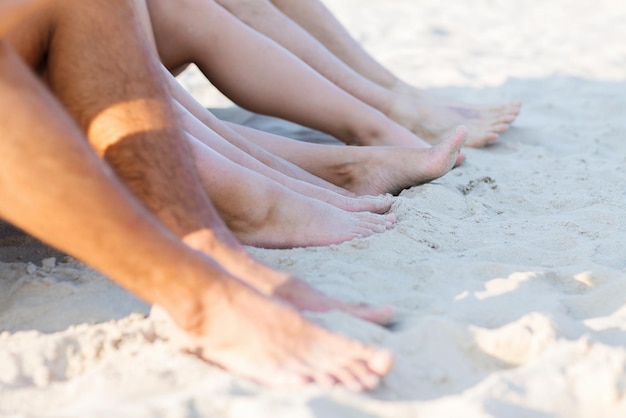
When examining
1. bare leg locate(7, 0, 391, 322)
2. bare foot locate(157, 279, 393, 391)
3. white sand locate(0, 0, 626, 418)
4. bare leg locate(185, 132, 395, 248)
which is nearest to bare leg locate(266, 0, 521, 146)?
white sand locate(0, 0, 626, 418)

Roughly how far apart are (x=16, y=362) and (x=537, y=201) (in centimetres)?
157

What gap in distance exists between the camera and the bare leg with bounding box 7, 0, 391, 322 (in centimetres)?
154

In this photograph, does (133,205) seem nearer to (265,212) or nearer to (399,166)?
(265,212)

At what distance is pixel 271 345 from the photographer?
4.63ft

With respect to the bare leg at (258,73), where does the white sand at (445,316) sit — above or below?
below

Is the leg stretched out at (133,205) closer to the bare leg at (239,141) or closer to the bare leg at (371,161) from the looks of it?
the bare leg at (239,141)

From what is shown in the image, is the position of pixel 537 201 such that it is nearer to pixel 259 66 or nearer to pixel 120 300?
pixel 259 66

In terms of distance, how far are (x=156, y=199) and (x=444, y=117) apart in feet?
6.09

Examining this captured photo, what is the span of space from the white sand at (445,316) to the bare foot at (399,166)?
0.19 ft

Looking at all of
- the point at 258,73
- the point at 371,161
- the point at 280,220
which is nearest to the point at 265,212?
the point at 280,220

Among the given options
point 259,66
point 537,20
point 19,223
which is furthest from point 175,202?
point 537,20

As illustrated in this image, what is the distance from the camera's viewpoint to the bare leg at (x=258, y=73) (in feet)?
8.61

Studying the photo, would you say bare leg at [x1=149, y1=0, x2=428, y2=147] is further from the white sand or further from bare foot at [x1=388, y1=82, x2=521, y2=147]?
the white sand

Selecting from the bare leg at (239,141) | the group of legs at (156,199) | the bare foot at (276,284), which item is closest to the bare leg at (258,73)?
the bare leg at (239,141)
